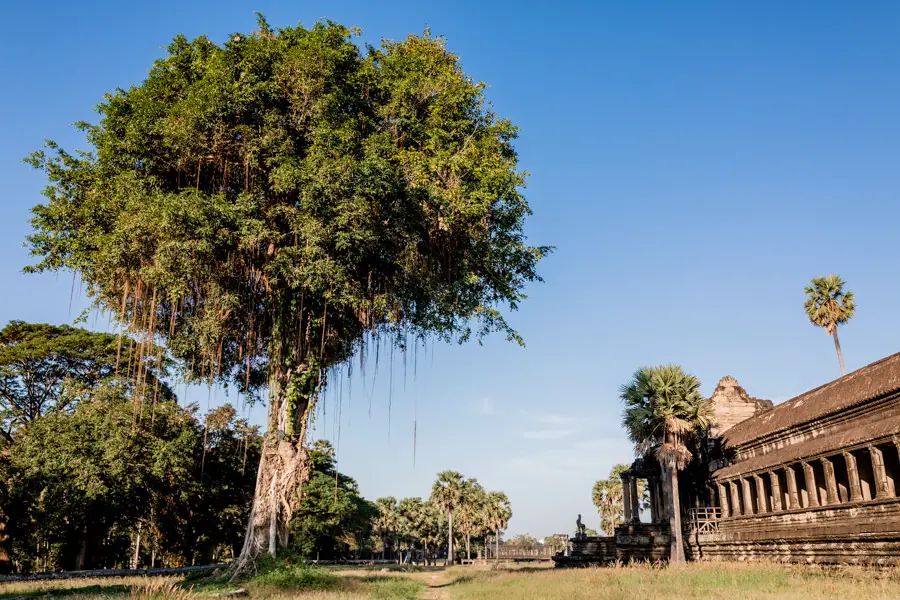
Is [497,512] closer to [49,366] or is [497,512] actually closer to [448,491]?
[448,491]

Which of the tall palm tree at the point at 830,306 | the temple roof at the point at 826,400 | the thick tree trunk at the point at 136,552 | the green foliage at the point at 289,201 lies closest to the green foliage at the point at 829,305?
the tall palm tree at the point at 830,306

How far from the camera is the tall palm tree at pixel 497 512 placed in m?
82.1

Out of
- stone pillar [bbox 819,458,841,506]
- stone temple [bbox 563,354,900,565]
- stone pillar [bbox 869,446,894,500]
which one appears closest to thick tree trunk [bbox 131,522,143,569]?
stone temple [bbox 563,354,900,565]

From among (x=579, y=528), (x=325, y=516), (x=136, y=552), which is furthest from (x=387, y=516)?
(x=579, y=528)

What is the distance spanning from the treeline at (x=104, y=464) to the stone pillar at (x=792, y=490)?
21.9m

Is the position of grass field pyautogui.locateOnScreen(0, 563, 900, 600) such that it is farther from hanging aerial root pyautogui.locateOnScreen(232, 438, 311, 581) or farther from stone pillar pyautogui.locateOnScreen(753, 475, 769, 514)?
stone pillar pyautogui.locateOnScreen(753, 475, 769, 514)

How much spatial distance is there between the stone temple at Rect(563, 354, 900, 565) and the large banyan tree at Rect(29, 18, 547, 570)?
53.0ft

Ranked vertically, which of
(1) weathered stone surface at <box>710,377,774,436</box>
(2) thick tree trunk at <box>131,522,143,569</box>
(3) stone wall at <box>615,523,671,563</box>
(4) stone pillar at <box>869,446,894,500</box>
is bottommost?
(2) thick tree trunk at <box>131,522,143,569</box>

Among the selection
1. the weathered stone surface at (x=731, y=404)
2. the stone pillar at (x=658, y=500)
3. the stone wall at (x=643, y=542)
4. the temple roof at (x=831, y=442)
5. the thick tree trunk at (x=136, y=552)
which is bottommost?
the thick tree trunk at (x=136, y=552)

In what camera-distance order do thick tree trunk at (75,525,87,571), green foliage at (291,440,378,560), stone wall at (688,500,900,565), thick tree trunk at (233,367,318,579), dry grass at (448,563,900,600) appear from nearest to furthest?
dry grass at (448,563,900,600) < thick tree trunk at (233,367,318,579) < stone wall at (688,500,900,565) < thick tree trunk at (75,525,87,571) < green foliage at (291,440,378,560)

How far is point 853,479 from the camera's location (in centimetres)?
2542

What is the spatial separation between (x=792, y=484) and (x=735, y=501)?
21.4 feet

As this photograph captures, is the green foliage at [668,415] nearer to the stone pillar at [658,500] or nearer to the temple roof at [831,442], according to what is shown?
the temple roof at [831,442]

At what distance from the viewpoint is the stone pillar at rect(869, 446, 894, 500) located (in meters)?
23.3
